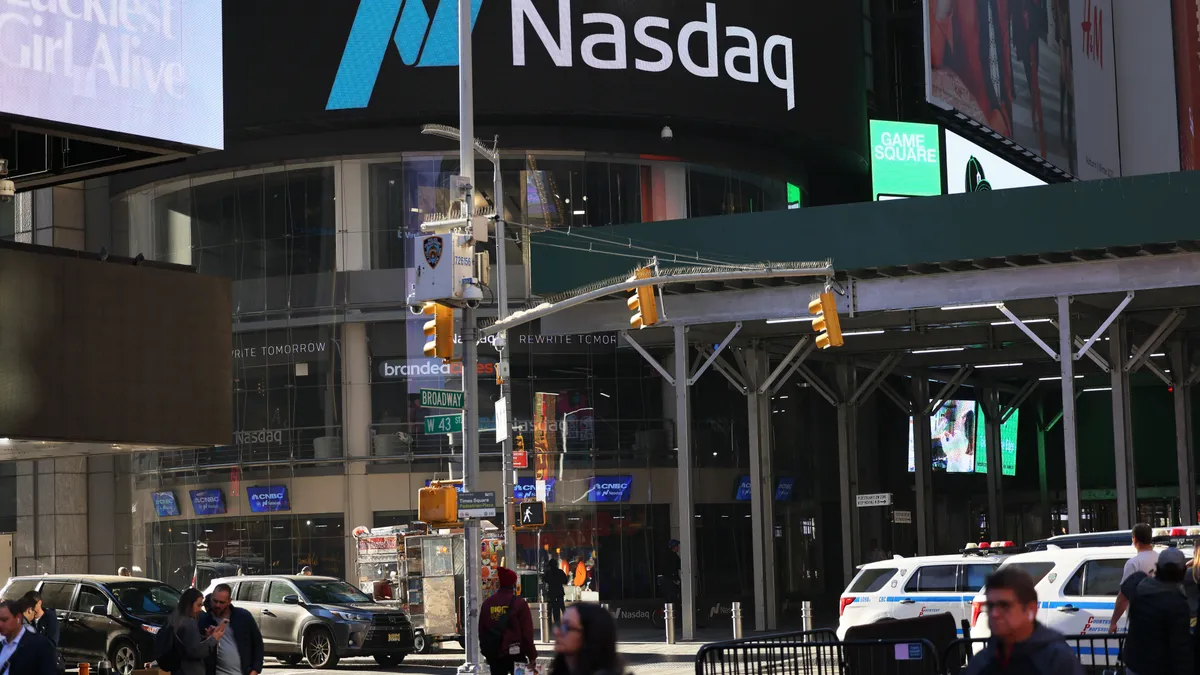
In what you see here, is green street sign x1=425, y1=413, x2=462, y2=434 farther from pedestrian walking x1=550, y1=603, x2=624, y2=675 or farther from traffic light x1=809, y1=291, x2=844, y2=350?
pedestrian walking x1=550, y1=603, x2=624, y2=675

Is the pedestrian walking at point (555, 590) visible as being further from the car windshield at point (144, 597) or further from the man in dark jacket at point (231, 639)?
the man in dark jacket at point (231, 639)

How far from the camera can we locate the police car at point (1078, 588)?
2039cm

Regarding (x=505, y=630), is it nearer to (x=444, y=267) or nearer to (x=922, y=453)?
(x=444, y=267)

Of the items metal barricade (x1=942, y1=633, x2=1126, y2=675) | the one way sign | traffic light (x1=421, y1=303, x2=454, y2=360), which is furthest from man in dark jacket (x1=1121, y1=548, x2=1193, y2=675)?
the one way sign

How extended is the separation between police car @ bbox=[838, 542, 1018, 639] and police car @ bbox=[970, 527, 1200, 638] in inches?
97.5

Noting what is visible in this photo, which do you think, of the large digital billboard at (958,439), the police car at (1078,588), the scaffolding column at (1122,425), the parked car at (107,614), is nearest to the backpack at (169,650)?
the police car at (1078,588)

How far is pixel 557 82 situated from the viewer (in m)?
45.8

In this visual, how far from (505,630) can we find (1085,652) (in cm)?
724

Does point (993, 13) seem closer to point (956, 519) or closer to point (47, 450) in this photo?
point (956, 519)

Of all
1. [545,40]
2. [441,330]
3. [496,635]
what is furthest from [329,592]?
[545,40]

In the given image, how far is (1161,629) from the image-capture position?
12.1m

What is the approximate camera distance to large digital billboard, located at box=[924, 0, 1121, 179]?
54.7 metres

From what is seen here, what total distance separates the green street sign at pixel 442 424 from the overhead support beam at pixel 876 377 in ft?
60.8

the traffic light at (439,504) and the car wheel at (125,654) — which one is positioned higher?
the traffic light at (439,504)
